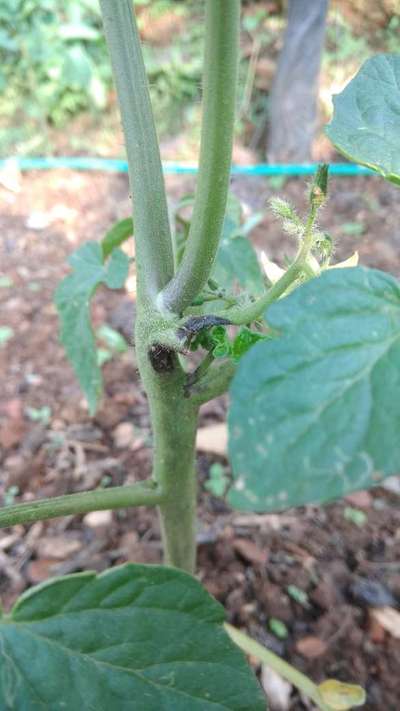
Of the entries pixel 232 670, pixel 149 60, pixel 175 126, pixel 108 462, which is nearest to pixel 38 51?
pixel 149 60

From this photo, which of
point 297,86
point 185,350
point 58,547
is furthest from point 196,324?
point 297,86

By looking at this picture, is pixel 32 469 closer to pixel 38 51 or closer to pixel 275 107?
pixel 275 107

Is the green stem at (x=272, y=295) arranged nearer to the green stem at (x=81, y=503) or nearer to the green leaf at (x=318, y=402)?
the green leaf at (x=318, y=402)

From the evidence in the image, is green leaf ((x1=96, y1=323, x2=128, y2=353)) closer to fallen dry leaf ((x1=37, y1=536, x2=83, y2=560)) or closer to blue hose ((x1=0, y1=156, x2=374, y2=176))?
fallen dry leaf ((x1=37, y1=536, x2=83, y2=560))

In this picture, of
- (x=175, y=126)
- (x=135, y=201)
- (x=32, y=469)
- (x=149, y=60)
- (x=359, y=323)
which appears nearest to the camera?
(x=359, y=323)

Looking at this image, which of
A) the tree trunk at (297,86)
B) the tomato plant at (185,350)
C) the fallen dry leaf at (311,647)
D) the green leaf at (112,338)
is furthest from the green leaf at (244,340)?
the tree trunk at (297,86)

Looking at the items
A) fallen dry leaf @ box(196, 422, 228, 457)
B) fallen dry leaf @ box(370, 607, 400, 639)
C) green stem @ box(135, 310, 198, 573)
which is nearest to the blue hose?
fallen dry leaf @ box(196, 422, 228, 457)
